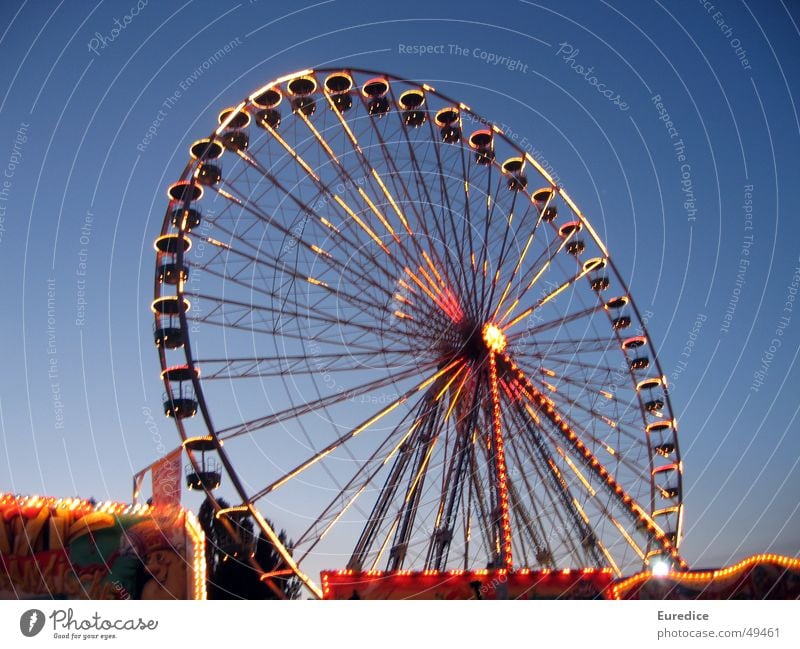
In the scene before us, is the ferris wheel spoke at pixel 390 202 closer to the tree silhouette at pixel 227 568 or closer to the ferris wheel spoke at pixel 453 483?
the ferris wheel spoke at pixel 453 483

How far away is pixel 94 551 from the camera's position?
13672 millimetres

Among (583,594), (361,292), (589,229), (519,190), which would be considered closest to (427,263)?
(361,292)

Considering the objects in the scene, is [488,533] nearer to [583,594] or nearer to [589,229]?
[583,594]

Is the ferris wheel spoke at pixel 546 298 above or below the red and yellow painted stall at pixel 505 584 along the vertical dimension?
above

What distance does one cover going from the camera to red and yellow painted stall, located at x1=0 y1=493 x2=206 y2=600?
13.2m

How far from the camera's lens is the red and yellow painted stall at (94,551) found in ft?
43.2

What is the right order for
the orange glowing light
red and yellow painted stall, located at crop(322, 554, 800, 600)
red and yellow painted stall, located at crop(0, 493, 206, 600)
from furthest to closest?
the orange glowing light
red and yellow painted stall, located at crop(322, 554, 800, 600)
red and yellow painted stall, located at crop(0, 493, 206, 600)

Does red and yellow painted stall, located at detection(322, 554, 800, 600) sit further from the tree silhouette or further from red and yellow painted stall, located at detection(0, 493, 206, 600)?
the tree silhouette

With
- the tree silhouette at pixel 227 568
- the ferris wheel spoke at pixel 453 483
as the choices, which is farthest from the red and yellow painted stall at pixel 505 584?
the tree silhouette at pixel 227 568

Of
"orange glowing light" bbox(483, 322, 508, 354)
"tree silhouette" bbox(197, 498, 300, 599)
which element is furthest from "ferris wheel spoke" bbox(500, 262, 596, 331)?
"tree silhouette" bbox(197, 498, 300, 599)

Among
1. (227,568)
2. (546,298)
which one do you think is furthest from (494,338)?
(227,568)
